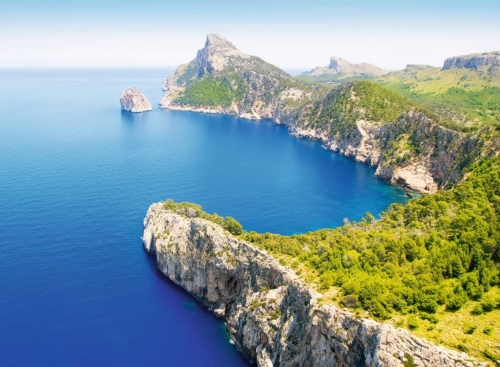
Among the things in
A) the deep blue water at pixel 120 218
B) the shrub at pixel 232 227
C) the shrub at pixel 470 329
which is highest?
the shrub at pixel 470 329

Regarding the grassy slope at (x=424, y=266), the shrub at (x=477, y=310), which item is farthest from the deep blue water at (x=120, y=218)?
the shrub at (x=477, y=310)

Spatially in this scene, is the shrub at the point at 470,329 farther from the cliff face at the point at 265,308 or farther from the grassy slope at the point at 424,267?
the cliff face at the point at 265,308

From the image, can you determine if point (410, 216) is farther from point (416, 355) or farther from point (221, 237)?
point (416, 355)

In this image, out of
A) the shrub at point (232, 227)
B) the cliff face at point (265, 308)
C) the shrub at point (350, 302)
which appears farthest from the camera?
the shrub at point (232, 227)

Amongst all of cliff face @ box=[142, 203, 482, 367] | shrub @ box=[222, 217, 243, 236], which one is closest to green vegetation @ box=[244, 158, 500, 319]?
cliff face @ box=[142, 203, 482, 367]

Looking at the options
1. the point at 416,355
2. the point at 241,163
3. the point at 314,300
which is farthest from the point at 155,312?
the point at 241,163

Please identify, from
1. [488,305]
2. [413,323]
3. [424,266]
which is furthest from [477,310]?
[424,266]
